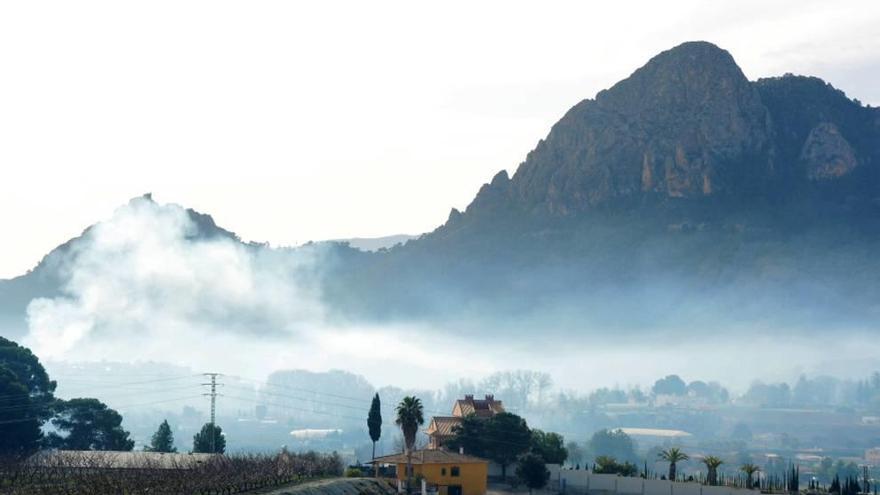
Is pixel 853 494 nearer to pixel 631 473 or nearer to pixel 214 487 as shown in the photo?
pixel 631 473

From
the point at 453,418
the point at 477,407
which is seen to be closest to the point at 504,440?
the point at 453,418

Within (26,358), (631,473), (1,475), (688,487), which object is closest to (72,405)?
(26,358)

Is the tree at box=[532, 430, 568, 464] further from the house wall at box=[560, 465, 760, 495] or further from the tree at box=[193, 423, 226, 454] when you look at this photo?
the tree at box=[193, 423, 226, 454]

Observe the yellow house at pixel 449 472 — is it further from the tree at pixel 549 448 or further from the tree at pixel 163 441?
the tree at pixel 163 441

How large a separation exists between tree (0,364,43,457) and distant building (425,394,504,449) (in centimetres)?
5617

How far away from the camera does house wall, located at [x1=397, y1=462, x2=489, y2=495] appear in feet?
465

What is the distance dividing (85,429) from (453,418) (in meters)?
55.3

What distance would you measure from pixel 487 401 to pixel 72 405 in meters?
66.2

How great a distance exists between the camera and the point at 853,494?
12688 cm

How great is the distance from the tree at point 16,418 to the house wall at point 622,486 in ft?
232

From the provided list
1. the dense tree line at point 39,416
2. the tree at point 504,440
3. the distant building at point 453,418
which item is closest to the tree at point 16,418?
the dense tree line at point 39,416

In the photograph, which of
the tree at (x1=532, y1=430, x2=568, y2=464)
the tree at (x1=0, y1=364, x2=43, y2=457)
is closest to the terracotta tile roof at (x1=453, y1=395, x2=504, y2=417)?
the tree at (x1=532, y1=430, x2=568, y2=464)

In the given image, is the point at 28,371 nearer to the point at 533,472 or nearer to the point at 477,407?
the point at 477,407

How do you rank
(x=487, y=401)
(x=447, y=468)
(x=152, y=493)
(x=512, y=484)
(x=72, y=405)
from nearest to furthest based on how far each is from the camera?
(x=152, y=493), (x=447, y=468), (x=512, y=484), (x=72, y=405), (x=487, y=401)
